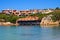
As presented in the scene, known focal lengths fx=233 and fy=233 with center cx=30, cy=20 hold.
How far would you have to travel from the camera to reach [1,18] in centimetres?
11231

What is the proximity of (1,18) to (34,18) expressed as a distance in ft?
54.2

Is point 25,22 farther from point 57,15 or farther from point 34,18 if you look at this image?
point 57,15

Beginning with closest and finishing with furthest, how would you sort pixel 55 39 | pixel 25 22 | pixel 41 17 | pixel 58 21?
pixel 55 39 → pixel 58 21 → pixel 41 17 → pixel 25 22

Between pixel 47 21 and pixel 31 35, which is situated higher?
pixel 47 21

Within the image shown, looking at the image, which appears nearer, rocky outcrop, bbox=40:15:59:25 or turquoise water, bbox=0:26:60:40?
turquoise water, bbox=0:26:60:40

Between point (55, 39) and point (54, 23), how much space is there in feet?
205

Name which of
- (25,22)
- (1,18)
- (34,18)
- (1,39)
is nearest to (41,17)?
(34,18)

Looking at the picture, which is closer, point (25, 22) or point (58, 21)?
point (58, 21)

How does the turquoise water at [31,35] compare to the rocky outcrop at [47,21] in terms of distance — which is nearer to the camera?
the turquoise water at [31,35]

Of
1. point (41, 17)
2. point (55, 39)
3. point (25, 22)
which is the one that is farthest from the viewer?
point (25, 22)

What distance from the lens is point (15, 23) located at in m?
110

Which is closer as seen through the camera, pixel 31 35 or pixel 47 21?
pixel 31 35

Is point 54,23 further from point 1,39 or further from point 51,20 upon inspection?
point 1,39

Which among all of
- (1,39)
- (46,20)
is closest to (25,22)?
(46,20)
